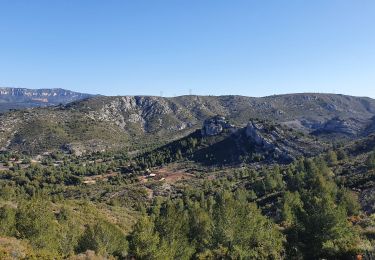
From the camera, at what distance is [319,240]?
34688 mm

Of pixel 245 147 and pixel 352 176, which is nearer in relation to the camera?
pixel 352 176

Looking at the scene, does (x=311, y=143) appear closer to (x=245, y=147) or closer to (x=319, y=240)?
(x=245, y=147)

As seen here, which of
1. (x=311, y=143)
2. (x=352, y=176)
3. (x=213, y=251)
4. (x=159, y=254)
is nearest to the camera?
(x=159, y=254)

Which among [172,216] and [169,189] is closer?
[172,216]

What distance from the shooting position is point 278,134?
182 m

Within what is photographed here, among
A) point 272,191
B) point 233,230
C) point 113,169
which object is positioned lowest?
point 113,169

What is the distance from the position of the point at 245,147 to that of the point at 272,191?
285 feet

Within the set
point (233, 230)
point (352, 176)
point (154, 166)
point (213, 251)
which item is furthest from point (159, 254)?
point (154, 166)

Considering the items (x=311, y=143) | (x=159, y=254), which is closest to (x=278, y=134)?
(x=311, y=143)

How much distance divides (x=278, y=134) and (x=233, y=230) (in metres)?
150

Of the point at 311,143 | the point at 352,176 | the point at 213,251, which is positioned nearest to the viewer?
the point at 213,251

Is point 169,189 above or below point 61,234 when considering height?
below

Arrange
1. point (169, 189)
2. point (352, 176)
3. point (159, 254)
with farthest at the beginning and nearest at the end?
1. point (169, 189)
2. point (352, 176)
3. point (159, 254)

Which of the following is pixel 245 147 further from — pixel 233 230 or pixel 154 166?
pixel 233 230
